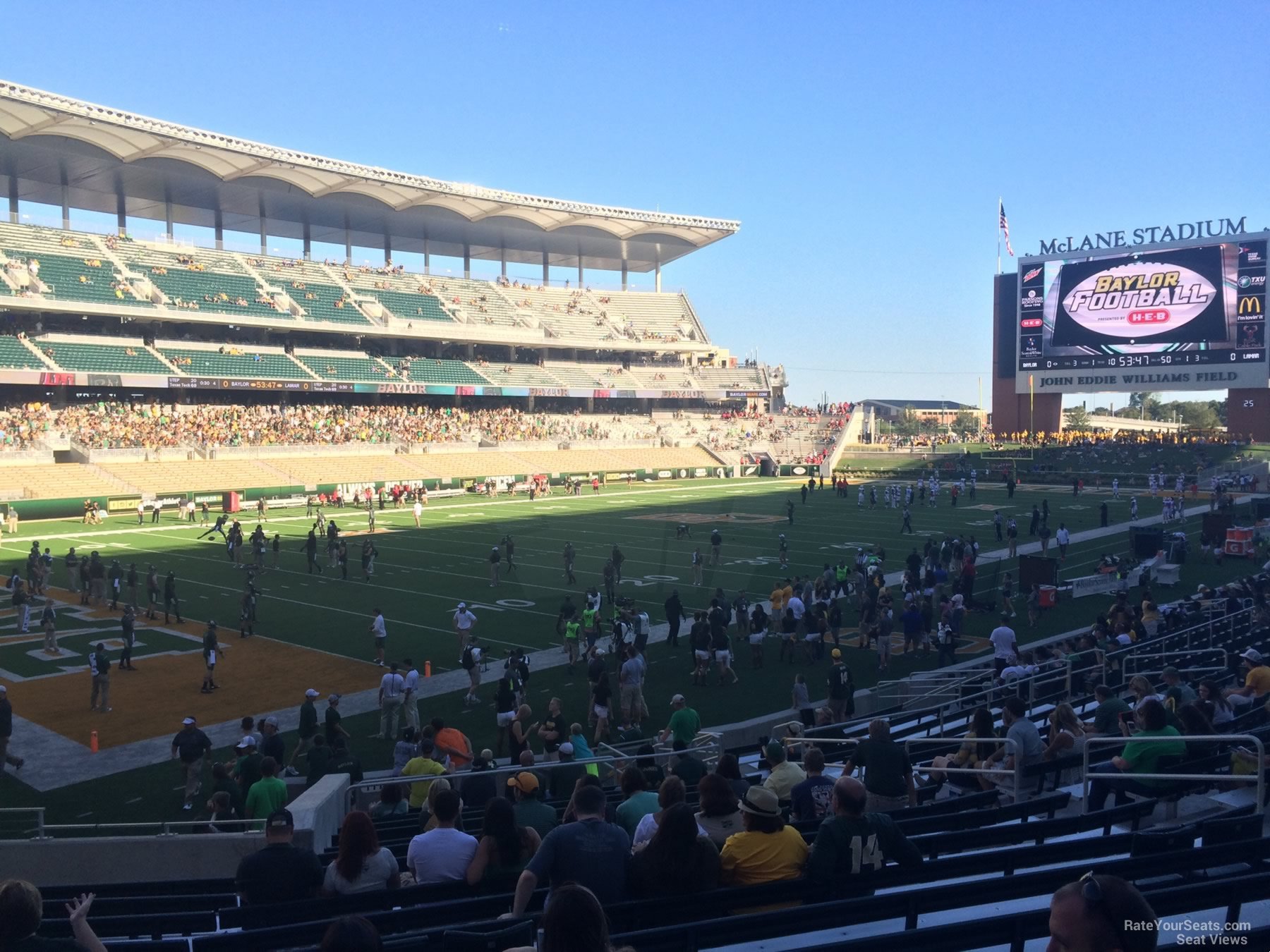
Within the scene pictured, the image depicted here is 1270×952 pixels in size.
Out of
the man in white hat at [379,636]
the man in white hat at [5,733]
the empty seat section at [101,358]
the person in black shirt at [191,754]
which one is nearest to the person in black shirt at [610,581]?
the man in white hat at [379,636]

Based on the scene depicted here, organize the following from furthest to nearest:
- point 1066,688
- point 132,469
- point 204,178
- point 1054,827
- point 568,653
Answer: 1. point 204,178
2. point 132,469
3. point 568,653
4. point 1066,688
5. point 1054,827

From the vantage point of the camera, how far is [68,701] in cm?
1680

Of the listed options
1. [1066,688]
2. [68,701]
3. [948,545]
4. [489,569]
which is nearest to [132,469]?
[489,569]

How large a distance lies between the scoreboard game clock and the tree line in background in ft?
158

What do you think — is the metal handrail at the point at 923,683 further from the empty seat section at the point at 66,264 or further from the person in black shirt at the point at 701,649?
the empty seat section at the point at 66,264

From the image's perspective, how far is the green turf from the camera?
16141 millimetres

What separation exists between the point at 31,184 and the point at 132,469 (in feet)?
73.1

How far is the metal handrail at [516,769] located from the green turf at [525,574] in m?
3.31

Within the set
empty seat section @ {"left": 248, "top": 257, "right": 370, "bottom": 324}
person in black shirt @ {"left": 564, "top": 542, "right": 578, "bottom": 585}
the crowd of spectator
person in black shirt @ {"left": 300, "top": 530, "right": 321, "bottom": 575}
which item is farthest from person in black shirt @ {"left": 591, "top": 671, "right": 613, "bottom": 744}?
empty seat section @ {"left": 248, "top": 257, "right": 370, "bottom": 324}

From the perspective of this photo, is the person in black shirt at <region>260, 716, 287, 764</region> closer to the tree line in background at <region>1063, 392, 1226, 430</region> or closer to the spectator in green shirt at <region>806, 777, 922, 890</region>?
the spectator in green shirt at <region>806, 777, 922, 890</region>

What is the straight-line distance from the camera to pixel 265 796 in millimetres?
9570

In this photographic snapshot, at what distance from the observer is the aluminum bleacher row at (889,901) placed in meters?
4.02

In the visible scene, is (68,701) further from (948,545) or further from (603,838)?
(948,545)

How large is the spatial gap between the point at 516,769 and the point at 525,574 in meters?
19.6
